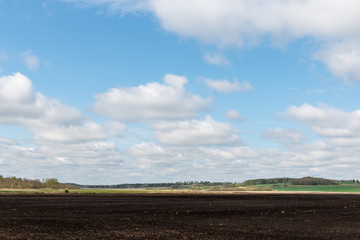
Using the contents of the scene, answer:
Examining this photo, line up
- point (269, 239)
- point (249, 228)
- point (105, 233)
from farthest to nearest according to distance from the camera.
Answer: point (249, 228) < point (105, 233) < point (269, 239)

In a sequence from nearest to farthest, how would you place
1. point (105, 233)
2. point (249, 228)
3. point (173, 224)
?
point (105, 233) < point (249, 228) < point (173, 224)

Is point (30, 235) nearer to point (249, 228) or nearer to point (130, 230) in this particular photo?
point (130, 230)

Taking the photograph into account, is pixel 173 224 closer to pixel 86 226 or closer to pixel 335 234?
pixel 86 226

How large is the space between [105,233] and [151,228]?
3.96 m

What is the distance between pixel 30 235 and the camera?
24203 mm

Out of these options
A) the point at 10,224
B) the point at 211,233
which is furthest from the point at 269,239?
the point at 10,224

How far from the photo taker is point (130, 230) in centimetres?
2698

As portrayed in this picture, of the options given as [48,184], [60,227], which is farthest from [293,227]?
[48,184]

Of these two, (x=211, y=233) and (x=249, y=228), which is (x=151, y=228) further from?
(x=249, y=228)

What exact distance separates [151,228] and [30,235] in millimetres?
7941

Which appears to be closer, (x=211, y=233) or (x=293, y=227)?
(x=211, y=233)

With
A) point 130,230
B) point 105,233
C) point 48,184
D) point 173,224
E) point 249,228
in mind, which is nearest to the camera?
point 105,233

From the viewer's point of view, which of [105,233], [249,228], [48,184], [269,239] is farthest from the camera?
[48,184]

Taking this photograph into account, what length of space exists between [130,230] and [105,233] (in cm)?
213
